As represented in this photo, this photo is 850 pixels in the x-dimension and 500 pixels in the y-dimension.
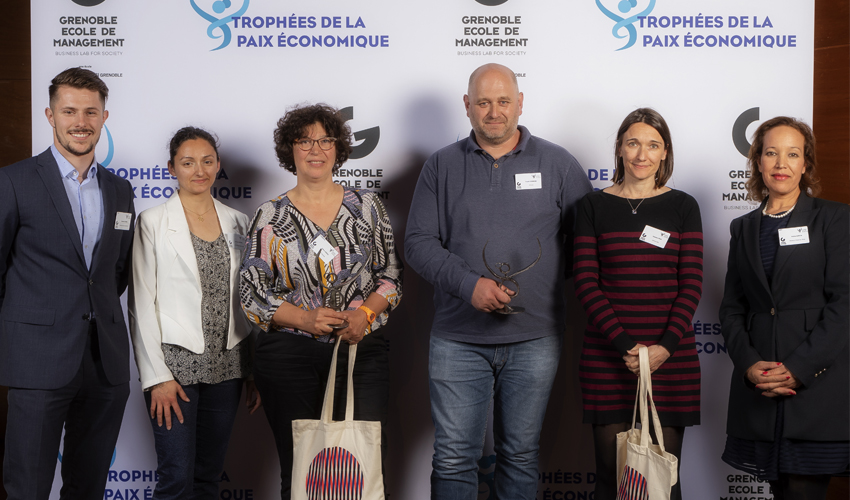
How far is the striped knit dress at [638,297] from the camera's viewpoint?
2.03 metres

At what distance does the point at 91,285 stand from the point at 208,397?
0.59m

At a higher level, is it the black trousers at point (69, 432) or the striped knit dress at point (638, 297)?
the striped knit dress at point (638, 297)

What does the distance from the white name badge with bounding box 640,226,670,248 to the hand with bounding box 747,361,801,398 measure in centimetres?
55

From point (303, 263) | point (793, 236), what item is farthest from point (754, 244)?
point (303, 263)

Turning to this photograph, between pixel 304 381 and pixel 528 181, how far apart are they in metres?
1.09

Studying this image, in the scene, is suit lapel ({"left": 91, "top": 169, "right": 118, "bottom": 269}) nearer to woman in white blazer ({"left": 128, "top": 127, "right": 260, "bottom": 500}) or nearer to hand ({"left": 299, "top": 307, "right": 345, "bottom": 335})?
woman in white blazer ({"left": 128, "top": 127, "right": 260, "bottom": 500})

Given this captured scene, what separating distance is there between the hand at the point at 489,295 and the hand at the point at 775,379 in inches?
35.4

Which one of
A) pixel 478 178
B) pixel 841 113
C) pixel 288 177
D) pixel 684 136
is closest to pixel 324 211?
pixel 478 178

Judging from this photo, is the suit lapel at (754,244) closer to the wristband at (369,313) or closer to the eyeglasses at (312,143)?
the wristband at (369,313)

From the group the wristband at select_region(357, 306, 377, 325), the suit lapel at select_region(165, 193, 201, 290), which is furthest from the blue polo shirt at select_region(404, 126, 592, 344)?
the suit lapel at select_region(165, 193, 201, 290)

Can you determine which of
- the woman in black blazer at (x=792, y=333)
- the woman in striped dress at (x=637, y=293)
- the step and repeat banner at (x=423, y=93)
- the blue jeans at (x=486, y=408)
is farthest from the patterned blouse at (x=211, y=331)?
the woman in black blazer at (x=792, y=333)

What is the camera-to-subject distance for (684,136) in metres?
2.90

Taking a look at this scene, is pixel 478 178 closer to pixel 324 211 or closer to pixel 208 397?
pixel 324 211

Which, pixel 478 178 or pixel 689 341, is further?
pixel 478 178
